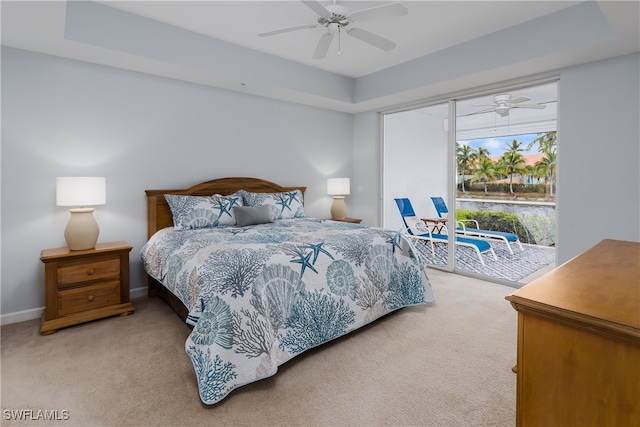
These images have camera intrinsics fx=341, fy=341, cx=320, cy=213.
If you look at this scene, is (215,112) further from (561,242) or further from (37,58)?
(561,242)

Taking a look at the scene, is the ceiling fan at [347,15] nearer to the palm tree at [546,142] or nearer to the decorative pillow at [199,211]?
the decorative pillow at [199,211]

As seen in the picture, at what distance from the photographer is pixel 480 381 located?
6.72ft

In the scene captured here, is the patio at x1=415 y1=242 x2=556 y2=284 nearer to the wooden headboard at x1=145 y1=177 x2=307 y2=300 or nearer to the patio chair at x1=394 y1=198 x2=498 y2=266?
the patio chair at x1=394 y1=198 x2=498 y2=266

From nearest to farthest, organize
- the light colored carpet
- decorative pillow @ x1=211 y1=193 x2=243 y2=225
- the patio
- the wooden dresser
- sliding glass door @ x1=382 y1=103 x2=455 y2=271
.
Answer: the wooden dresser, the light colored carpet, decorative pillow @ x1=211 y1=193 x2=243 y2=225, the patio, sliding glass door @ x1=382 y1=103 x2=455 y2=271

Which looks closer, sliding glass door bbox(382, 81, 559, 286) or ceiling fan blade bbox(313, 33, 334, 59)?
ceiling fan blade bbox(313, 33, 334, 59)

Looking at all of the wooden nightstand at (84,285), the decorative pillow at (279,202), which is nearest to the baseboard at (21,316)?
the wooden nightstand at (84,285)

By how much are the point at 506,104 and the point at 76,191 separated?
175 inches

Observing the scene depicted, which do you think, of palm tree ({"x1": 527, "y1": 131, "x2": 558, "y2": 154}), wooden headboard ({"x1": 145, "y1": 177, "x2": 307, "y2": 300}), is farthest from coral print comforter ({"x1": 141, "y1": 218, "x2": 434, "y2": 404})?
palm tree ({"x1": 527, "y1": 131, "x2": 558, "y2": 154})

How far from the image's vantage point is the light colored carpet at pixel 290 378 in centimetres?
175

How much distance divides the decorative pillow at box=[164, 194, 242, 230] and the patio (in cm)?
281

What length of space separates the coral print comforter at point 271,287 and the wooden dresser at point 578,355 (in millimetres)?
1421

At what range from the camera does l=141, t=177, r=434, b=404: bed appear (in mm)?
1919

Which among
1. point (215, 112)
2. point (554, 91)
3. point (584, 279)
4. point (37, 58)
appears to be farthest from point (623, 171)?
point (37, 58)

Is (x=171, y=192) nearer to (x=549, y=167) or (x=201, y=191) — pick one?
(x=201, y=191)
